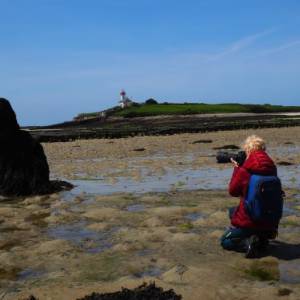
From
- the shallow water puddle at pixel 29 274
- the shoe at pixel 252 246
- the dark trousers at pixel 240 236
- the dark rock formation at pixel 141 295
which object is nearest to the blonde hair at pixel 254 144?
the dark trousers at pixel 240 236

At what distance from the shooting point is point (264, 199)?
7949 mm

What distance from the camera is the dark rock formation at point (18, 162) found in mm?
14922

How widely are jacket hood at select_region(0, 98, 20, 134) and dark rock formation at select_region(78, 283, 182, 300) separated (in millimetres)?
10258

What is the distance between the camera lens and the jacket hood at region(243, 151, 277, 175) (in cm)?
797

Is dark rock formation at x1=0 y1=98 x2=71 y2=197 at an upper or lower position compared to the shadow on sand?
upper

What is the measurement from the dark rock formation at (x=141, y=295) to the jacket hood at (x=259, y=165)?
8.31ft

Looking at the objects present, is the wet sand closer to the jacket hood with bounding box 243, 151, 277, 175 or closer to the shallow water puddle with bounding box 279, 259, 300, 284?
the shallow water puddle with bounding box 279, 259, 300, 284

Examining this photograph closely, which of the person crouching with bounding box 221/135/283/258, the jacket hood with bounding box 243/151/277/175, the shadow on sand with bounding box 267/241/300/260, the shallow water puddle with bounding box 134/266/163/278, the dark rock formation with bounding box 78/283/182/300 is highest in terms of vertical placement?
the jacket hood with bounding box 243/151/277/175

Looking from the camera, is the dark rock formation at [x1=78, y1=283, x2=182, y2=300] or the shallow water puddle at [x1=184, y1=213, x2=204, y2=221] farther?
the shallow water puddle at [x1=184, y1=213, x2=204, y2=221]

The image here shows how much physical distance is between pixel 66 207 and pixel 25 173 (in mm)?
3117

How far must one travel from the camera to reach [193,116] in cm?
6925

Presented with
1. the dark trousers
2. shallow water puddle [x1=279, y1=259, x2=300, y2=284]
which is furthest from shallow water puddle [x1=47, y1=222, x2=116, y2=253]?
shallow water puddle [x1=279, y1=259, x2=300, y2=284]

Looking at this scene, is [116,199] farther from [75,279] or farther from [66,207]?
[75,279]

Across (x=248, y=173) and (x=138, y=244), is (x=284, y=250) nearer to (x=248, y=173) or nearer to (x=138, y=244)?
(x=248, y=173)
